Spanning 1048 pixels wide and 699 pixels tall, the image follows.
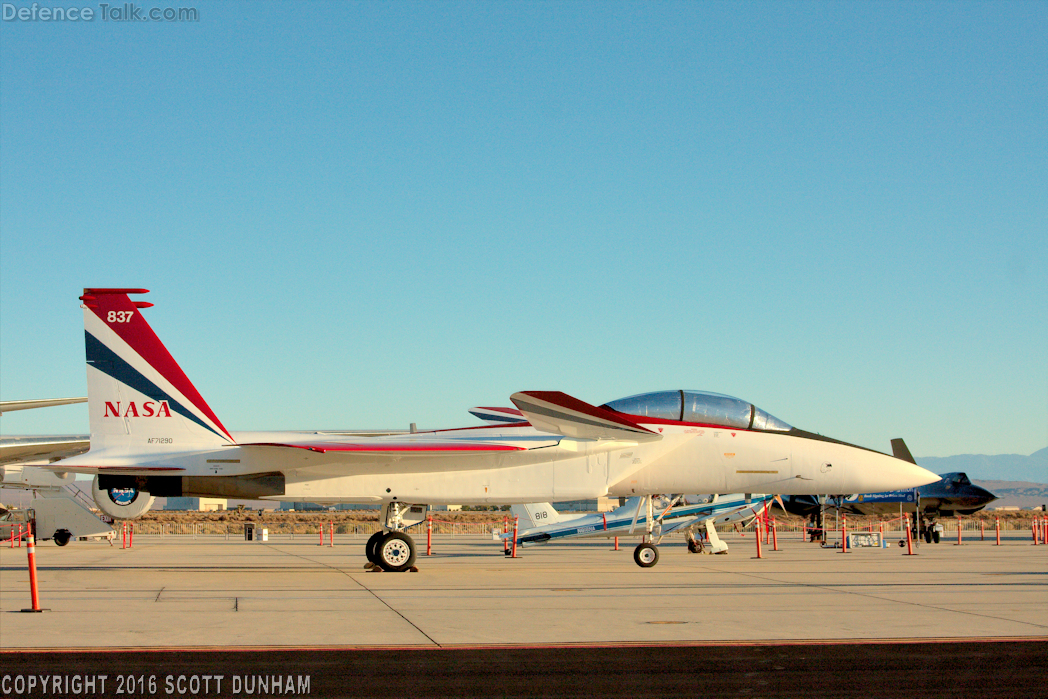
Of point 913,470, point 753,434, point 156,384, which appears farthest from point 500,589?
point 913,470

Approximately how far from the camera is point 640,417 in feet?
54.1

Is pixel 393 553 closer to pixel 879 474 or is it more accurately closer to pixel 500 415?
pixel 500 415

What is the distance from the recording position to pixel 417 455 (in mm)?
15383

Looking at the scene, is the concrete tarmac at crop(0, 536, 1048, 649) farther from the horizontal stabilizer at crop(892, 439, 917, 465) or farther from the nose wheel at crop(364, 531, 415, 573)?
the horizontal stabilizer at crop(892, 439, 917, 465)

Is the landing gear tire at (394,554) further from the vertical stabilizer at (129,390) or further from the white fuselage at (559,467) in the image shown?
the vertical stabilizer at (129,390)

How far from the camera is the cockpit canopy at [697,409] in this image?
16.6 metres

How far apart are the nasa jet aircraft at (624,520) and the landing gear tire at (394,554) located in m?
7.37

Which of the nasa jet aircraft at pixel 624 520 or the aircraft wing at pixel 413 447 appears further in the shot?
the nasa jet aircraft at pixel 624 520

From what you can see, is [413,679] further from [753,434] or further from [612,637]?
[753,434]

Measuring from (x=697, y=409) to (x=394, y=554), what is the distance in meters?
6.14

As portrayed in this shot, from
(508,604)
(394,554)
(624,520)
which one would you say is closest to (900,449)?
(624,520)

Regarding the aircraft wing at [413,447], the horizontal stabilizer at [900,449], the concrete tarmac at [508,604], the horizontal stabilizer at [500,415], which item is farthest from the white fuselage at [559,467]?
the horizontal stabilizer at [900,449]

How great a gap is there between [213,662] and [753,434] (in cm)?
1202

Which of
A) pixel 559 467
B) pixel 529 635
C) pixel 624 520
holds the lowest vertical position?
pixel 624 520
